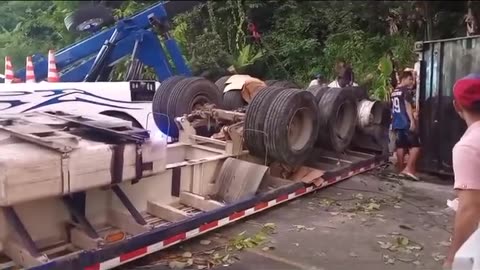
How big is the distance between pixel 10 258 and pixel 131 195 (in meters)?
1.12

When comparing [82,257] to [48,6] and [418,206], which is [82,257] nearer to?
[48,6]

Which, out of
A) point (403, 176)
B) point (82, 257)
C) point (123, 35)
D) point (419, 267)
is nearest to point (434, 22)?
point (82, 257)

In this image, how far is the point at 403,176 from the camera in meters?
6.80

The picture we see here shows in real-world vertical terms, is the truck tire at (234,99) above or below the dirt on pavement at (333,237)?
above

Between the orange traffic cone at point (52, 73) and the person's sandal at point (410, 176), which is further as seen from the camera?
the orange traffic cone at point (52, 73)

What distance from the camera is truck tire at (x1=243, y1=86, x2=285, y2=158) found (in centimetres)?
523

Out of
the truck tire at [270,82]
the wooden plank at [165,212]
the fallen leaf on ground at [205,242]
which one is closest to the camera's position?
the wooden plank at [165,212]

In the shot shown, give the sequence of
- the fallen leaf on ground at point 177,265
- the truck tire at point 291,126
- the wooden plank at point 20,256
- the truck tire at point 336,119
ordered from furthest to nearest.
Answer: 1. the truck tire at point 336,119
2. the truck tire at point 291,126
3. the fallen leaf on ground at point 177,265
4. the wooden plank at point 20,256

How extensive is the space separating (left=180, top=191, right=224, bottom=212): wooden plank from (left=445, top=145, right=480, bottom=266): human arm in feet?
8.64

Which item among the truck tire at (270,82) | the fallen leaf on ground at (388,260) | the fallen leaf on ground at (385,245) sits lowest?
the fallen leaf on ground at (388,260)

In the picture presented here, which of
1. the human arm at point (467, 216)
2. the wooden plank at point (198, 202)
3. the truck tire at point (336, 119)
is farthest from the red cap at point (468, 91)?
the truck tire at point (336, 119)

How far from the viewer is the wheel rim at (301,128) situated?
217 inches

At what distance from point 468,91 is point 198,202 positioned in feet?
9.66

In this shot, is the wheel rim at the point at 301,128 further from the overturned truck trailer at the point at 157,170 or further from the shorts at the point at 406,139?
the shorts at the point at 406,139
